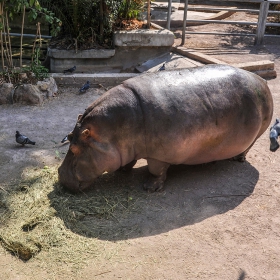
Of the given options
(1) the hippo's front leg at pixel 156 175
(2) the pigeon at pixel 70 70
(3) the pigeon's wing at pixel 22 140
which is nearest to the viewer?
(1) the hippo's front leg at pixel 156 175

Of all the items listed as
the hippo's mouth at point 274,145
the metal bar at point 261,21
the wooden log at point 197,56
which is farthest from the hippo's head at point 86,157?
the metal bar at point 261,21

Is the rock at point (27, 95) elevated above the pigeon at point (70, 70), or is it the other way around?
the pigeon at point (70, 70)

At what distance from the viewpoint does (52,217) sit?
4203mm

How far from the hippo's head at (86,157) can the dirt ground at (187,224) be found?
1.30ft

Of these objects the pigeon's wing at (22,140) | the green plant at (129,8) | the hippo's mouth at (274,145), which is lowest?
the pigeon's wing at (22,140)

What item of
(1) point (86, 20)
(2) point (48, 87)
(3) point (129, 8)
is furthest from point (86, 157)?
(3) point (129, 8)

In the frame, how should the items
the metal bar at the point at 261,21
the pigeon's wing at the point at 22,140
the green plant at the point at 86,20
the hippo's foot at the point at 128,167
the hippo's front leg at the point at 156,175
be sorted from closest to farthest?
the hippo's front leg at the point at 156,175
the hippo's foot at the point at 128,167
the pigeon's wing at the point at 22,140
the green plant at the point at 86,20
the metal bar at the point at 261,21

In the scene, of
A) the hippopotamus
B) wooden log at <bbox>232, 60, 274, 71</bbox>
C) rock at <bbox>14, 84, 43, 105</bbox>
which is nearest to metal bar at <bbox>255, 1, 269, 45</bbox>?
wooden log at <bbox>232, 60, 274, 71</bbox>

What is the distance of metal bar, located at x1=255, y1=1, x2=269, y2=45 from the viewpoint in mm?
11125

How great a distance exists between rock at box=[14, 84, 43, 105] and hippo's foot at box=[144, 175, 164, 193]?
3576 millimetres

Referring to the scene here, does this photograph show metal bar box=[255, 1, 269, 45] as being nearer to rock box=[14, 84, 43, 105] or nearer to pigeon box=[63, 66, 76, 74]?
pigeon box=[63, 66, 76, 74]

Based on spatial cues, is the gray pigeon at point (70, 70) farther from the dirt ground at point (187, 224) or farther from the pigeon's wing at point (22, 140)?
the pigeon's wing at point (22, 140)

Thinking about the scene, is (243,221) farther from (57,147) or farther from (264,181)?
(57,147)

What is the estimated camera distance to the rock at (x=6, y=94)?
7.48 metres
